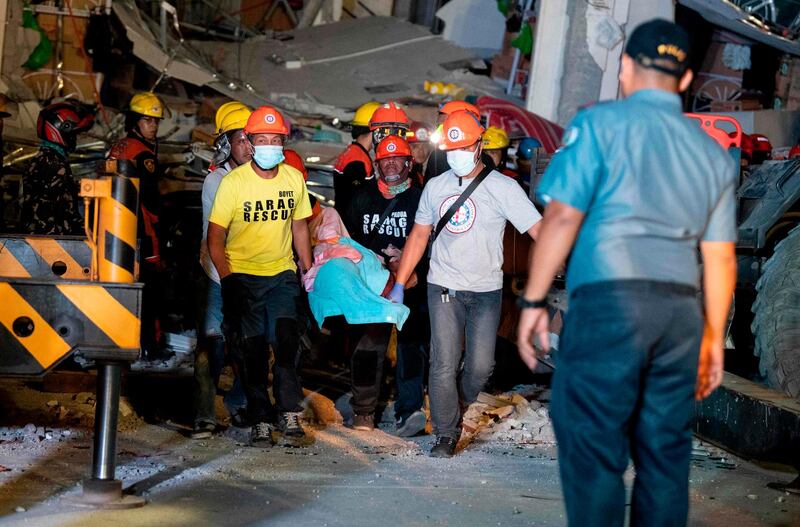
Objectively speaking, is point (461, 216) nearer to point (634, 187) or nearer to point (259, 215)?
point (259, 215)

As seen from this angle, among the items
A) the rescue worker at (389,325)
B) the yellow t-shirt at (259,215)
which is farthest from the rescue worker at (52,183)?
the yellow t-shirt at (259,215)

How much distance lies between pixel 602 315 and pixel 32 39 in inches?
615

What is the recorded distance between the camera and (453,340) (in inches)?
315

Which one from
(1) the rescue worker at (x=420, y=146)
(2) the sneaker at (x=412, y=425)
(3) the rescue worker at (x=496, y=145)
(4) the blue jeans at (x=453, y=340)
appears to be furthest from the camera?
(3) the rescue worker at (x=496, y=145)

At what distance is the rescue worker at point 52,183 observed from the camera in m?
9.99

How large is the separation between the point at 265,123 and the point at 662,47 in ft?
13.1

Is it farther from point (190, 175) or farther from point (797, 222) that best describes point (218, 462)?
point (190, 175)

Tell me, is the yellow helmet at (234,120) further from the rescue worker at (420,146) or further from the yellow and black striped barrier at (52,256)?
the yellow and black striped barrier at (52,256)

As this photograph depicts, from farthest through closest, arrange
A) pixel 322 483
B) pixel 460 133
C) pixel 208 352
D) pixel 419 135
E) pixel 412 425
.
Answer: pixel 419 135, pixel 412 425, pixel 208 352, pixel 460 133, pixel 322 483

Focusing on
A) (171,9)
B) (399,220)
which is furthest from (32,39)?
(399,220)

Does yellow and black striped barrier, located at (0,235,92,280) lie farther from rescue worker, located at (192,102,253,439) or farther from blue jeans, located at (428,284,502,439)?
blue jeans, located at (428,284,502,439)

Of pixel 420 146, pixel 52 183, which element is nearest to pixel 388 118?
pixel 420 146

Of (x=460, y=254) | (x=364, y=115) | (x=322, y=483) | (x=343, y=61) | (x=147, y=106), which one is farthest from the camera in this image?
(x=343, y=61)

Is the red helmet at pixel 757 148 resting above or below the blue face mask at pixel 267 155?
above
